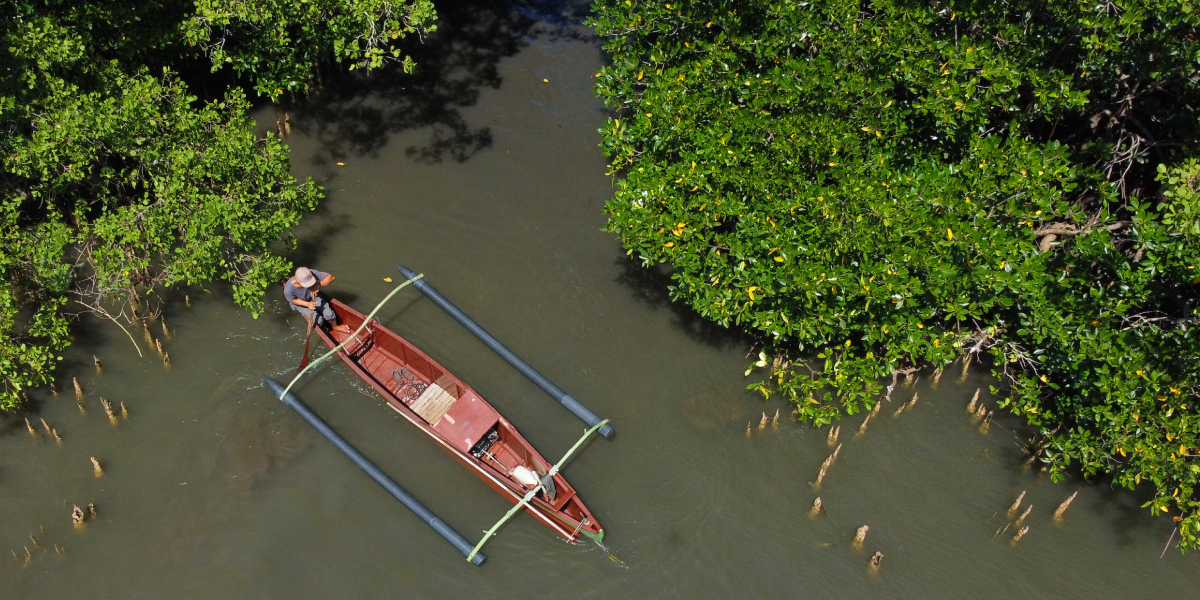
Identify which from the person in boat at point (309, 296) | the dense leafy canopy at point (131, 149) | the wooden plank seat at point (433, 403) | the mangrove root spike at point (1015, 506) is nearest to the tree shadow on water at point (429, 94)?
the dense leafy canopy at point (131, 149)

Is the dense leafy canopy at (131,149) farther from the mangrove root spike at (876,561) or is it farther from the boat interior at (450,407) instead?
the mangrove root spike at (876,561)

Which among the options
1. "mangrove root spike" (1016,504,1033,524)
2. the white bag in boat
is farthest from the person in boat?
"mangrove root spike" (1016,504,1033,524)

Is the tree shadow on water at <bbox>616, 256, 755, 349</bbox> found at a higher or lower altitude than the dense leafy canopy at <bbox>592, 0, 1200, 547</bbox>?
lower

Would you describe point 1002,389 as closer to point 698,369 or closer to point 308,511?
point 698,369

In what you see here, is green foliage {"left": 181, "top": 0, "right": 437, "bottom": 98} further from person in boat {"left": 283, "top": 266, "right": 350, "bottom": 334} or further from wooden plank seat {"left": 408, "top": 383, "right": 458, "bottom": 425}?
wooden plank seat {"left": 408, "top": 383, "right": 458, "bottom": 425}

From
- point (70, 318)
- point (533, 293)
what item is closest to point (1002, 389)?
point (533, 293)

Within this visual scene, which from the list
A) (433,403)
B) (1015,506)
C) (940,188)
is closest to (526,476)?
(433,403)

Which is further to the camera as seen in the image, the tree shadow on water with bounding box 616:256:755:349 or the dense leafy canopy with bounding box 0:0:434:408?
the tree shadow on water with bounding box 616:256:755:349
